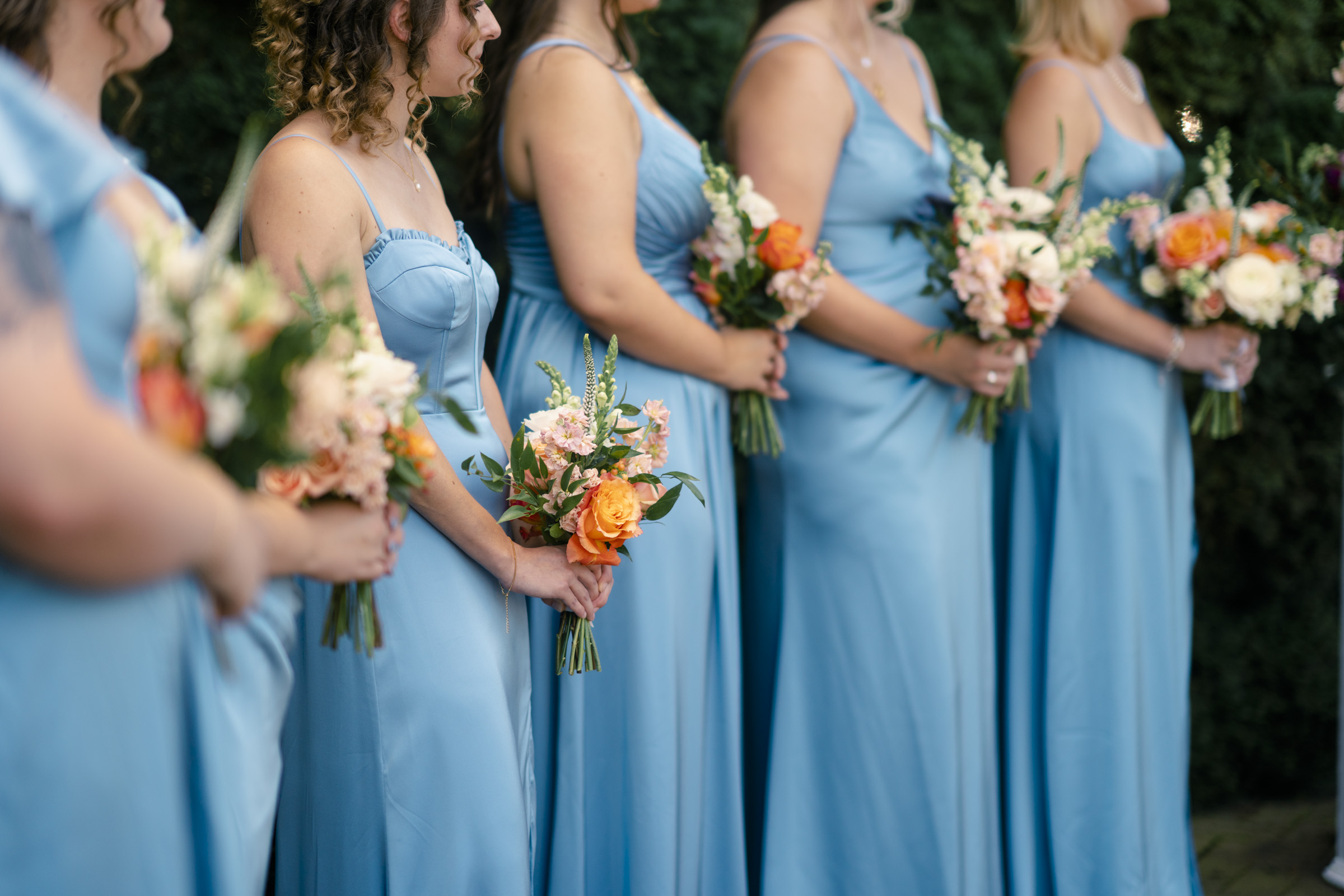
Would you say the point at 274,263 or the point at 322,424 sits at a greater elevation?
the point at 274,263

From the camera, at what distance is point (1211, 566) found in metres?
4.79

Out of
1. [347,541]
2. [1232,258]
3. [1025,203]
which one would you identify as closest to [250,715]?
[347,541]

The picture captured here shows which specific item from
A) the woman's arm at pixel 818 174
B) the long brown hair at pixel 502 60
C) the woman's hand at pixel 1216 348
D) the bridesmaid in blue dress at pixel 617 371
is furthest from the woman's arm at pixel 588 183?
the woman's hand at pixel 1216 348

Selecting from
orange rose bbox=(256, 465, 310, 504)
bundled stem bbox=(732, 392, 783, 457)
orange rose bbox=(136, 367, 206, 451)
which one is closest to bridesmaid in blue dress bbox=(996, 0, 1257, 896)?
bundled stem bbox=(732, 392, 783, 457)

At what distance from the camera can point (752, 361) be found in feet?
9.71

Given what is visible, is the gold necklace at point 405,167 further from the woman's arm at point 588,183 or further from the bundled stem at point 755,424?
the bundled stem at point 755,424

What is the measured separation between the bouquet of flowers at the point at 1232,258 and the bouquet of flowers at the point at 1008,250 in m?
0.27

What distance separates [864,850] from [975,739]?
0.44 metres

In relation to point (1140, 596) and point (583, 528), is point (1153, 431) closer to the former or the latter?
point (1140, 596)

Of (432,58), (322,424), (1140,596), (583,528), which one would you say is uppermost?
(432,58)

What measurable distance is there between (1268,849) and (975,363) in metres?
2.39

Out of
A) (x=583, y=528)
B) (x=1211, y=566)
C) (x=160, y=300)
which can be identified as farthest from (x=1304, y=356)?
(x=160, y=300)

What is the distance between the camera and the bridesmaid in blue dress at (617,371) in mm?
2580

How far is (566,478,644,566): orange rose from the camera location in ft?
6.86
